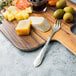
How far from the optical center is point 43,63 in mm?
921

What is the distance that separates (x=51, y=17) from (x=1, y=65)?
0.64 metres

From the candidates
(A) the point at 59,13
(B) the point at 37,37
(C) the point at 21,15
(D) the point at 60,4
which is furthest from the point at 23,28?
(D) the point at 60,4

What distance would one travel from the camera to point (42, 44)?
1028 mm

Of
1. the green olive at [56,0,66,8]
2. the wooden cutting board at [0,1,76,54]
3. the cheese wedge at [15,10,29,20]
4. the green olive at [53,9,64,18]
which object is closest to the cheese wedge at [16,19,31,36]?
the wooden cutting board at [0,1,76,54]

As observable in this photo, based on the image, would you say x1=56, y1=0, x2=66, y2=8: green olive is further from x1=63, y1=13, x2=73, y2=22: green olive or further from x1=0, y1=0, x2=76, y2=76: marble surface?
x1=0, y1=0, x2=76, y2=76: marble surface

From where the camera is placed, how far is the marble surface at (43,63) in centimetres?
87

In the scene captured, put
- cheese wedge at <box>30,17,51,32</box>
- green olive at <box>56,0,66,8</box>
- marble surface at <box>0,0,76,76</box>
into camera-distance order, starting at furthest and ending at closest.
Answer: green olive at <box>56,0,66,8</box>, cheese wedge at <box>30,17,51,32</box>, marble surface at <box>0,0,76,76</box>

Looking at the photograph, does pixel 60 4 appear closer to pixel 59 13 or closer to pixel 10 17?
pixel 59 13

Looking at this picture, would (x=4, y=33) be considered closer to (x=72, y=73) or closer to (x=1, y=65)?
(x=1, y=65)

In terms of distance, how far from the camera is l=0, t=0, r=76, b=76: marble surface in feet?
2.85

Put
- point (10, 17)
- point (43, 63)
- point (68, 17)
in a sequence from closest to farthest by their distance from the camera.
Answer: point (43, 63) < point (68, 17) < point (10, 17)

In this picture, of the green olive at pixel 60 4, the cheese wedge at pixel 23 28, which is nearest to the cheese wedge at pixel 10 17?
the cheese wedge at pixel 23 28

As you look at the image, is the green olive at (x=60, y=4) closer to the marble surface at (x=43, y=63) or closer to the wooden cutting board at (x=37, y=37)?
the wooden cutting board at (x=37, y=37)

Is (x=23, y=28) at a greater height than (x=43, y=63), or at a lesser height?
greater
